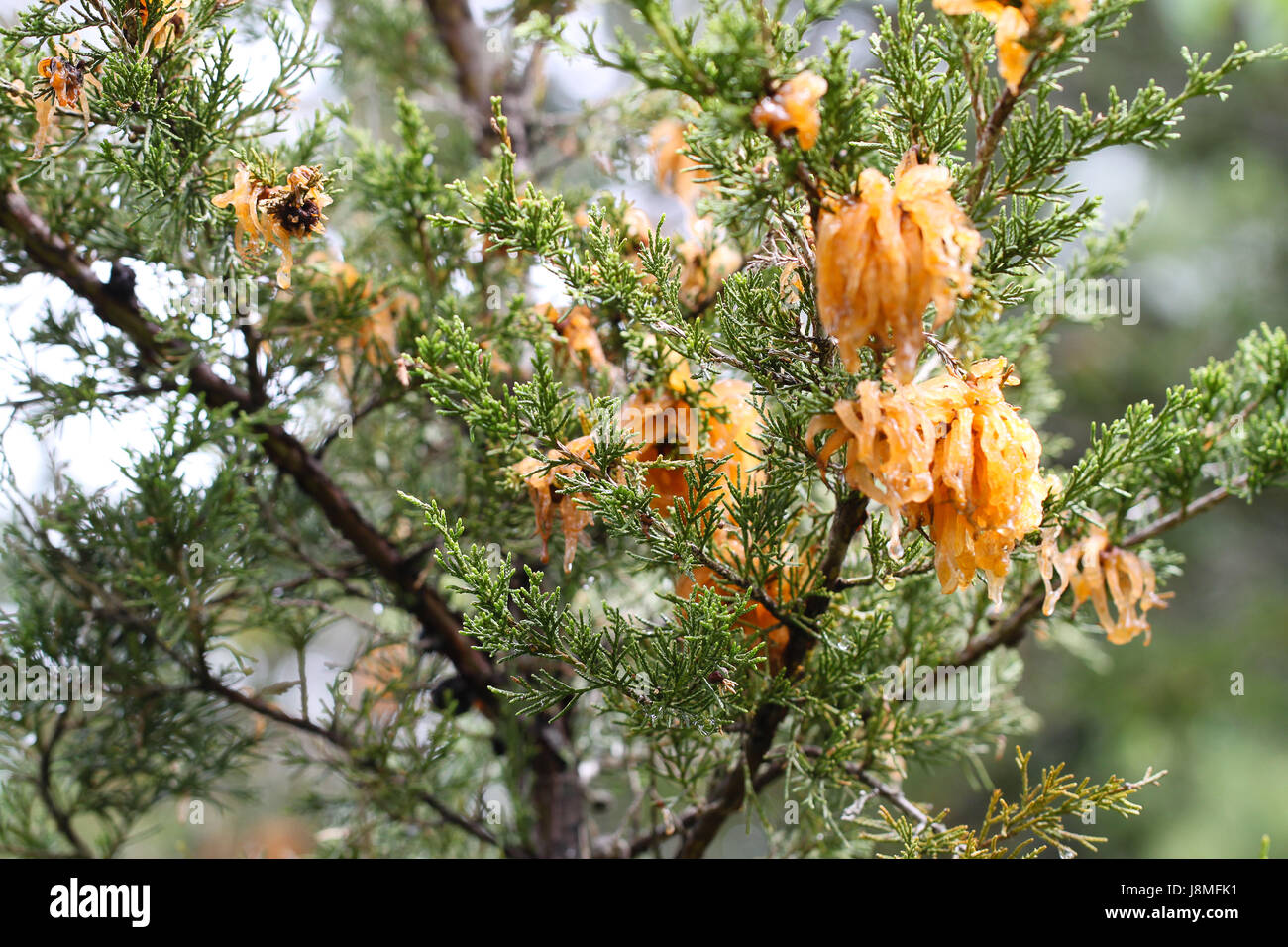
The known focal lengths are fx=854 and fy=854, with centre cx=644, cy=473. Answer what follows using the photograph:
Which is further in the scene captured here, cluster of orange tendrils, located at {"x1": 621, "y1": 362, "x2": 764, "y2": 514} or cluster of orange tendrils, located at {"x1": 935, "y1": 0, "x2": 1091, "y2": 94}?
cluster of orange tendrils, located at {"x1": 621, "y1": 362, "x2": 764, "y2": 514}

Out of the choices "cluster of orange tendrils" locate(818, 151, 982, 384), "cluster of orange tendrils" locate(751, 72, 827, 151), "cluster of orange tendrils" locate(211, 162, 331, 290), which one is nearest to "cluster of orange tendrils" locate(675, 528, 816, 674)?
"cluster of orange tendrils" locate(818, 151, 982, 384)

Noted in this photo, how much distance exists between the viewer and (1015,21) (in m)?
0.82

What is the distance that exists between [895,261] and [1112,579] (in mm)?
712

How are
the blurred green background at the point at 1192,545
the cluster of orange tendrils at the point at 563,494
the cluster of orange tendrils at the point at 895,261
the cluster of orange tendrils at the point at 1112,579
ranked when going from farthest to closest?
the blurred green background at the point at 1192,545 < the cluster of orange tendrils at the point at 1112,579 < the cluster of orange tendrils at the point at 563,494 < the cluster of orange tendrils at the point at 895,261

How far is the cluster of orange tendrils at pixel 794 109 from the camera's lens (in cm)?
78

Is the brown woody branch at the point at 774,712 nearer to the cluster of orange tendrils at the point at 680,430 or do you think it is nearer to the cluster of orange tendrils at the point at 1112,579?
the cluster of orange tendrils at the point at 680,430

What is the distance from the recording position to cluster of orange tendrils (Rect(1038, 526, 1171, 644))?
46.8 inches

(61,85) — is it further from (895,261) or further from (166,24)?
(895,261)

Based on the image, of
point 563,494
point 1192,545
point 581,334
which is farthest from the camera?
point 1192,545

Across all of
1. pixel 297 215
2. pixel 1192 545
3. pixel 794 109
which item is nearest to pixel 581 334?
pixel 297 215

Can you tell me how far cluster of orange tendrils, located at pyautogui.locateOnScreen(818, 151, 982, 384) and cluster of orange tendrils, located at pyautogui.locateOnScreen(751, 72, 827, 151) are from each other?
0.08 m

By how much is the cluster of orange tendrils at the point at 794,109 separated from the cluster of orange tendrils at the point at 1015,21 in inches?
6.6

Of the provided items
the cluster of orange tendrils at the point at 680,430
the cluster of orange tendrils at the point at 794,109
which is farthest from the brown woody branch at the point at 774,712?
the cluster of orange tendrils at the point at 794,109

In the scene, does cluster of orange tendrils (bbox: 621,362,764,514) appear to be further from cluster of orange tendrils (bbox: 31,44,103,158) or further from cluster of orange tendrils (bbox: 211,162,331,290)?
cluster of orange tendrils (bbox: 31,44,103,158)
